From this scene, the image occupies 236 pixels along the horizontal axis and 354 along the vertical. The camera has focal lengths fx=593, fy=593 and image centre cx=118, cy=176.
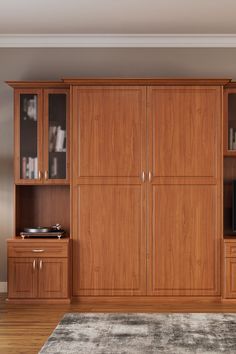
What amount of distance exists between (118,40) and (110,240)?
218 cm

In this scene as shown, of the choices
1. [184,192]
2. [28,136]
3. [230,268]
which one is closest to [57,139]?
[28,136]

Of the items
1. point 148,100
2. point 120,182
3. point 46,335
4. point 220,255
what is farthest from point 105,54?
point 46,335

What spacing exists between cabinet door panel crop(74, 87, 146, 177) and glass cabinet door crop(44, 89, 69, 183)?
0.19m

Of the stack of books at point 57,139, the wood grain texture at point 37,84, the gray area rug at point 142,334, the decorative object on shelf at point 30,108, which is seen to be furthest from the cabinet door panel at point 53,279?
the wood grain texture at point 37,84

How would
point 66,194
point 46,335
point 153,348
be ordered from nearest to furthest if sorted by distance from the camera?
point 153,348
point 46,335
point 66,194

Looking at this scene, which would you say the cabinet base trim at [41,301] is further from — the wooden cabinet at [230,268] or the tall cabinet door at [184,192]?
the wooden cabinet at [230,268]

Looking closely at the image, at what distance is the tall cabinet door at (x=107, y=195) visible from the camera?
19.4 feet

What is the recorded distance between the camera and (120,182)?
19.4 ft

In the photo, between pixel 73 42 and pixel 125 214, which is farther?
pixel 73 42

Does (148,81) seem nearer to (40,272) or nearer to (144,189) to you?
(144,189)

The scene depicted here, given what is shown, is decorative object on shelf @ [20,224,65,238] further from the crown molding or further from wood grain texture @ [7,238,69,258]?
the crown molding

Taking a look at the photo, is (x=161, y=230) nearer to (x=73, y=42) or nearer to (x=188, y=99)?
(x=188, y=99)

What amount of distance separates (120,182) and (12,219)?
1.37 meters

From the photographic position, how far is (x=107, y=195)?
592 cm
